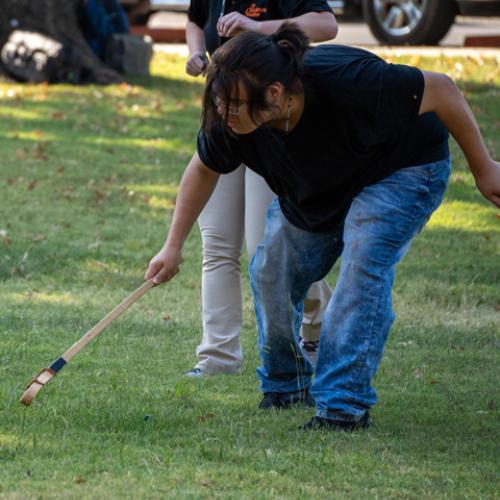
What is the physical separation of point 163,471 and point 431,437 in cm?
105

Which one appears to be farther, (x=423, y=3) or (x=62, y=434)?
(x=423, y=3)

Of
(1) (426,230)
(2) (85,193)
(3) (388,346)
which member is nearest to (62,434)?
(3) (388,346)

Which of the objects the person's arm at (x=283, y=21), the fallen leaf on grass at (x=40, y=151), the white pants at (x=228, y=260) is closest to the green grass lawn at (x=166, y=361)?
the fallen leaf on grass at (x=40, y=151)

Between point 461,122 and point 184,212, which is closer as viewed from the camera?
point 461,122

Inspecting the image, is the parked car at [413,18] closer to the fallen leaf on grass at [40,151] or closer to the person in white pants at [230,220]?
the fallen leaf on grass at [40,151]

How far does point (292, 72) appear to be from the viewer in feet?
12.6

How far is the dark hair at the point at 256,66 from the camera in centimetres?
379

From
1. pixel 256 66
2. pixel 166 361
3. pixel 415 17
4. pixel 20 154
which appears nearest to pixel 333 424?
pixel 256 66

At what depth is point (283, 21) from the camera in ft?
15.3

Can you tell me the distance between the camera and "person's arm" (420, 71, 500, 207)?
3957 mm

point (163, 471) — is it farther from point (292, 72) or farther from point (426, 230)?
point (426, 230)

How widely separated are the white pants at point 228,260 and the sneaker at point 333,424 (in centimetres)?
92

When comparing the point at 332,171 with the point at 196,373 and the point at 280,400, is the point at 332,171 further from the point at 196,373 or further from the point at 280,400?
the point at 196,373

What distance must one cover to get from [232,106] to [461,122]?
2.46ft
